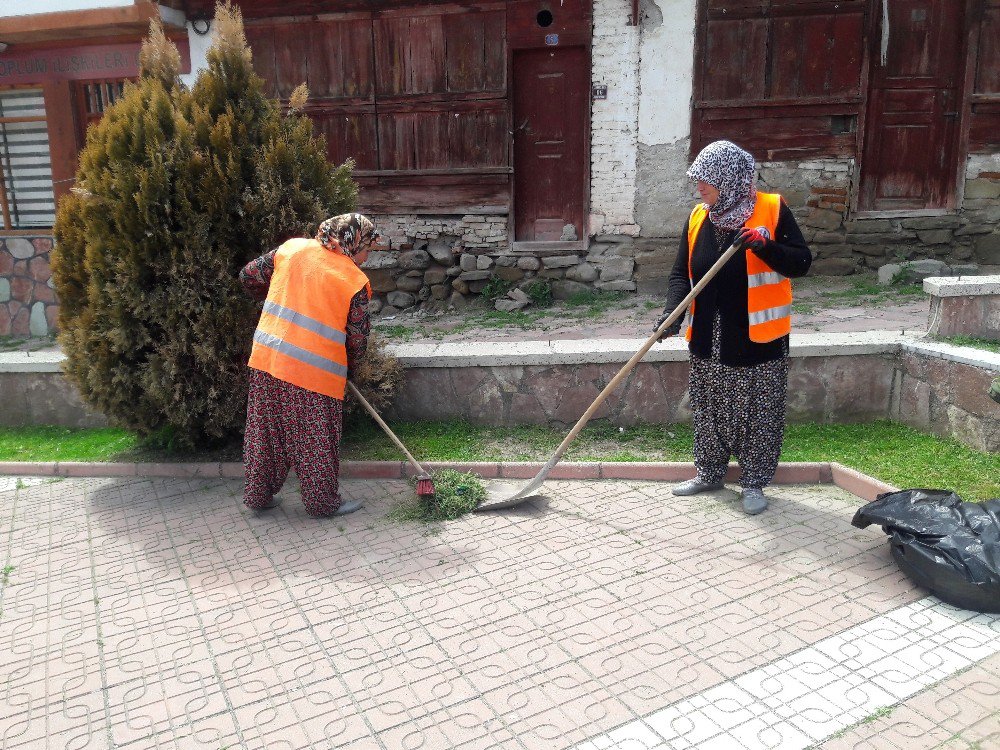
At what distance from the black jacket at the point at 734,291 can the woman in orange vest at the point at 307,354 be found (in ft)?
5.89

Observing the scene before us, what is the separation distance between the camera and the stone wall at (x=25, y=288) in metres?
9.70

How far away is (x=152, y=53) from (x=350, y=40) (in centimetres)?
440

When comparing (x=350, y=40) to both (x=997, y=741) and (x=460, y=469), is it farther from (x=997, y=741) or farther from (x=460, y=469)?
(x=997, y=741)

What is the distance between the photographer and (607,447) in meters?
5.31

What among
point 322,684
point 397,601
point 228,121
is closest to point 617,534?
point 397,601

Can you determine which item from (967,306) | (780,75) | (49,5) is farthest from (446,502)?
(49,5)

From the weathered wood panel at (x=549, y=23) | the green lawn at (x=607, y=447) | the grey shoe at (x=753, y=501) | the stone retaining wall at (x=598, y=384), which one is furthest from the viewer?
the weathered wood panel at (x=549, y=23)

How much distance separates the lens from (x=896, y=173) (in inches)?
348

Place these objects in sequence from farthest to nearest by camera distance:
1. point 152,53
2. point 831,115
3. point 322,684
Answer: point 831,115
point 152,53
point 322,684

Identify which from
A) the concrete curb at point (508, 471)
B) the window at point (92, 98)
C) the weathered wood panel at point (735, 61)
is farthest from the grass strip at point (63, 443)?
the weathered wood panel at point (735, 61)

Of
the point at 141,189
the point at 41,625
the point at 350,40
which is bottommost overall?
the point at 41,625

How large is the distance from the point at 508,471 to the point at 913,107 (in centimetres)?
671

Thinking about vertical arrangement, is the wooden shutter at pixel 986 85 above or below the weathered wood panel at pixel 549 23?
below

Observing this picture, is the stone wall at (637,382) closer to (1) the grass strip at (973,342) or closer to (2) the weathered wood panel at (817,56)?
(1) the grass strip at (973,342)
